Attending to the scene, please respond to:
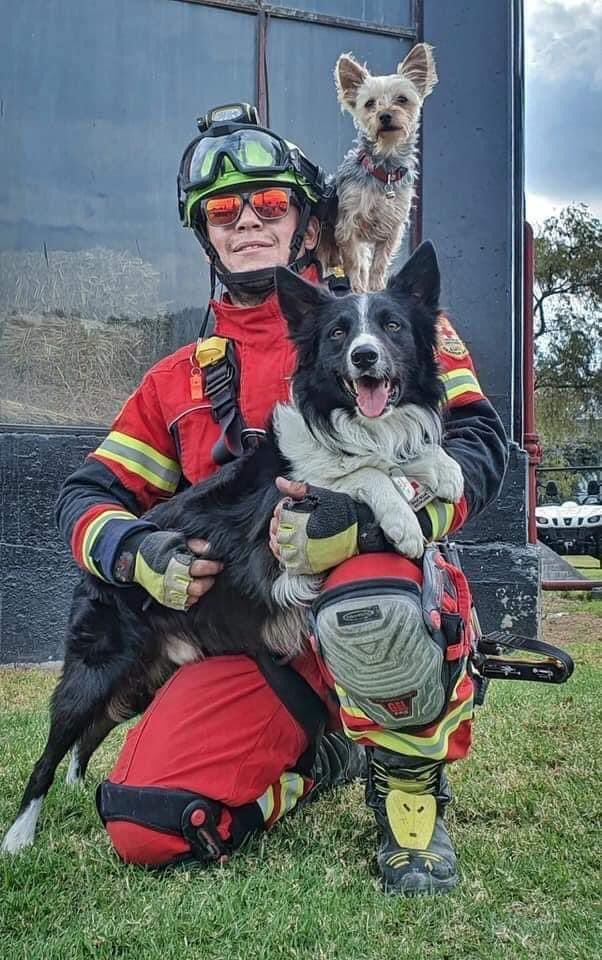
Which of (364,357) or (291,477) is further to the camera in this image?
(291,477)

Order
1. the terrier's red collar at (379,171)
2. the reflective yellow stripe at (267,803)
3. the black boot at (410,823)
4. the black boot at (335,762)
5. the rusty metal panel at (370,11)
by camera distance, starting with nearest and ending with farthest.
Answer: the black boot at (410,823), the reflective yellow stripe at (267,803), the black boot at (335,762), the terrier's red collar at (379,171), the rusty metal panel at (370,11)

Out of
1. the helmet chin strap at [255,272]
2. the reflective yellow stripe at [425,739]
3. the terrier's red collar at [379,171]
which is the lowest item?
the reflective yellow stripe at [425,739]

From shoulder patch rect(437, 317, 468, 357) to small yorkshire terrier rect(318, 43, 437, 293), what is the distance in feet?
2.28

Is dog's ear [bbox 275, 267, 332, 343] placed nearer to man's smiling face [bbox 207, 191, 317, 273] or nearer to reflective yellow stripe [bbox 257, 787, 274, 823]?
man's smiling face [bbox 207, 191, 317, 273]

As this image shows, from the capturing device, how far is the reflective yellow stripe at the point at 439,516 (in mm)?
2283

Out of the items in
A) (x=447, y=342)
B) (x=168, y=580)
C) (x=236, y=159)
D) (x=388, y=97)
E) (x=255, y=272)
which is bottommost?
(x=168, y=580)

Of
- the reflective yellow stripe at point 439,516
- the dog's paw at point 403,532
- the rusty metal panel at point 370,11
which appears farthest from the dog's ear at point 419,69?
the dog's paw at point 403,532

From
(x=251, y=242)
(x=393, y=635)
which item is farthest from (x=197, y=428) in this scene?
(x=393, y=635)

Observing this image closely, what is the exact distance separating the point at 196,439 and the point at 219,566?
390 mm

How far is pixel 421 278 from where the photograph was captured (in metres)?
2.39

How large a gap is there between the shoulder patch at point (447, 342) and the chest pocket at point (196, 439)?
66 centimetres

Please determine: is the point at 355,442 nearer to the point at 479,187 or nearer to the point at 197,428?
the point at 197,428

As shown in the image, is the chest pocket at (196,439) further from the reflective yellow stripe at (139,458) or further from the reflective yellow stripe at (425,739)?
the reflective yellow stripe at (425,739)

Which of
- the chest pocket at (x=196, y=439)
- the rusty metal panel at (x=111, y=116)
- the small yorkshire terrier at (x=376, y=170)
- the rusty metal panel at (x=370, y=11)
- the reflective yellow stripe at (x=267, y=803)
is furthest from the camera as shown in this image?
the rusty metal panel at (x=370, y=11)
